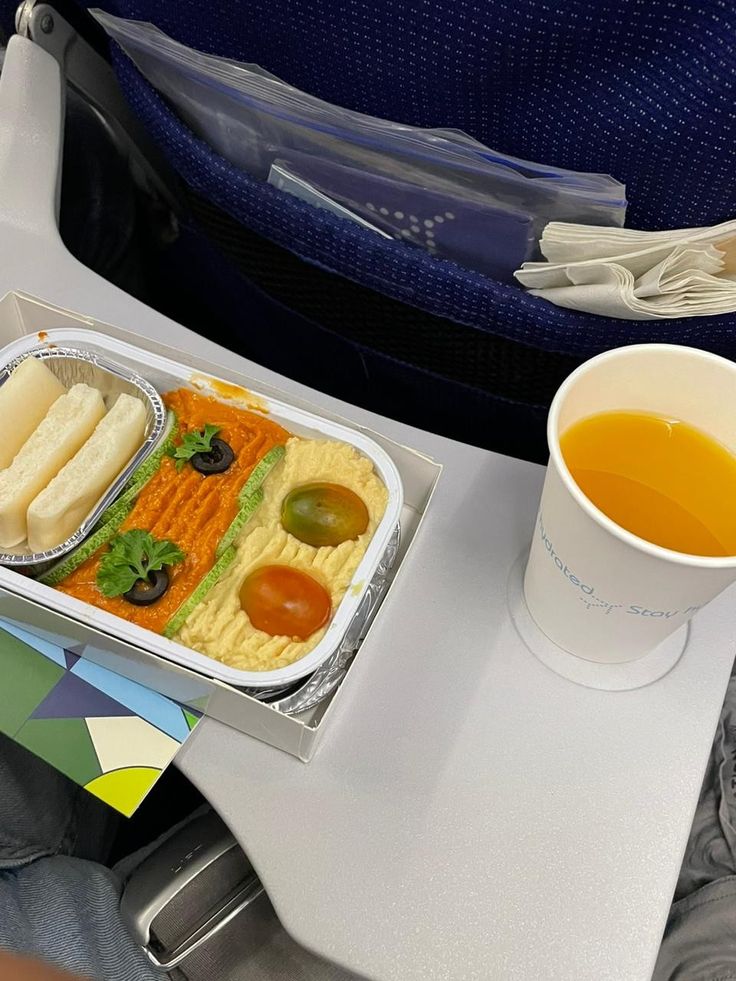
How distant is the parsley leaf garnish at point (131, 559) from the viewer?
547 millimetres

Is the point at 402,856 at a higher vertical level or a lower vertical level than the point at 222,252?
lower

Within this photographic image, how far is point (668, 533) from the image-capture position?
A: 0.48 m

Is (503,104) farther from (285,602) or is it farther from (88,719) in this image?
(88,719)

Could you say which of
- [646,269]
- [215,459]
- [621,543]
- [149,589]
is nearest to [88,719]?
[149,589]

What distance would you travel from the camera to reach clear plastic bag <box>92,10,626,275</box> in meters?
0.58

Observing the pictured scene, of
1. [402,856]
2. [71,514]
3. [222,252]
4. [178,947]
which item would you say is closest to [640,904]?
[402,856]

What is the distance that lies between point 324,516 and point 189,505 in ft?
0.34

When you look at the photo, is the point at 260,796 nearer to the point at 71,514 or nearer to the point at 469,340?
the point at 71,514

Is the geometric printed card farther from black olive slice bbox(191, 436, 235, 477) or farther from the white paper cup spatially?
the white paper cup

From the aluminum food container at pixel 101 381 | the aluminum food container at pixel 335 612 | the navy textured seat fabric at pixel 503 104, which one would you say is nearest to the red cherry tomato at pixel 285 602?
the aluminum food container at pixel 335 612

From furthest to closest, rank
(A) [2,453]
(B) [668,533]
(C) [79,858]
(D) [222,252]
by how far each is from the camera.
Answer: (D) [222,252], (C) [79,858], (A) [2,453], (B) [668,533]

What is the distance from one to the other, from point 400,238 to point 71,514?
0.35m

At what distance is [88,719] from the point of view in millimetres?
556

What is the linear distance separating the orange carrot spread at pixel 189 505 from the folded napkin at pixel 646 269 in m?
0.25
